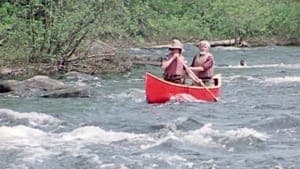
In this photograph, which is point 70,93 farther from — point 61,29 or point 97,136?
point 61,29

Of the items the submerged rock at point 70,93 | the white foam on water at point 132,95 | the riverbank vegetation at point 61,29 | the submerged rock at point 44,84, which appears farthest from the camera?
the riverbank vegetation at point 61,29

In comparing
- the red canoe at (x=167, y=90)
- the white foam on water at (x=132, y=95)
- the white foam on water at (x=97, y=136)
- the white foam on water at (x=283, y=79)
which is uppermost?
the red canoe at (x=167, y=90)

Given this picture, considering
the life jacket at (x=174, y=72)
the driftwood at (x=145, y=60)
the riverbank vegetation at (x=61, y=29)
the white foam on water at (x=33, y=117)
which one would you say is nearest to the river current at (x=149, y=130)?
the white foam on water at (x=33, y=117)

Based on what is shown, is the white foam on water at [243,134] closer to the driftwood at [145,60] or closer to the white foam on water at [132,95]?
the white foam on water at [132,95]

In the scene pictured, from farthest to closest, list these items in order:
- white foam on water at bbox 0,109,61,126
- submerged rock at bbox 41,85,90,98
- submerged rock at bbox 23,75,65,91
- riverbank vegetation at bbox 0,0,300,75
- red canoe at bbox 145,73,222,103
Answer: riverbank vegetation at bbox 0,0,300,75 → submerged rock at bbox 23,75,65,91 → submerged rock at bbox 41,85,90,98 → red canoe at bbox 145,73,222,103 → white foam on water at bbox 0,109,61,126

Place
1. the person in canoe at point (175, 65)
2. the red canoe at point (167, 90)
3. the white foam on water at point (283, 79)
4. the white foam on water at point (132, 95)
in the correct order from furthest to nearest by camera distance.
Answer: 1. the white foam on water at point (283, 79)
2. the white foam on water at point (132, 95)
3. the person in canoe at point (175, 65)
4. the red canoe at point (167, 90)

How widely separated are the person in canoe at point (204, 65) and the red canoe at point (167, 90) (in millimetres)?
364

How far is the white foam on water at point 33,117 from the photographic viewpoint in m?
14.0

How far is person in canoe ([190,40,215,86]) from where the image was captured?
16.8 meters

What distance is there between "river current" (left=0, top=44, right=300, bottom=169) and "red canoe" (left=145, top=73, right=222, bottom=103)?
0.64 feet

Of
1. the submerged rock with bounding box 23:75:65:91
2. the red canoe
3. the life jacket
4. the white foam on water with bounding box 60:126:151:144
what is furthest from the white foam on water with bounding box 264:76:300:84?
the white foam on water with bounding box 60:126:151:144

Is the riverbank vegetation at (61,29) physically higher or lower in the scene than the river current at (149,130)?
higher

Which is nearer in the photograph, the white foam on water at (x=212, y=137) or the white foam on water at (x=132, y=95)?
the white foam on water at (x=212, y=137)

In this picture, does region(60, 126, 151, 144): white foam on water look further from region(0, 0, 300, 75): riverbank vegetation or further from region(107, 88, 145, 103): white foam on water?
region(0, 0, 300, 75): riverbank vegetation
